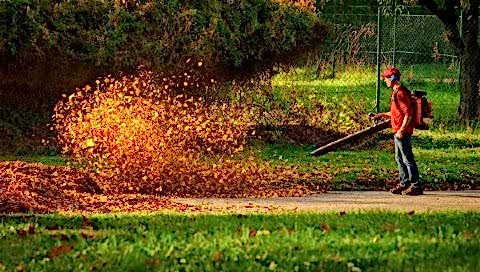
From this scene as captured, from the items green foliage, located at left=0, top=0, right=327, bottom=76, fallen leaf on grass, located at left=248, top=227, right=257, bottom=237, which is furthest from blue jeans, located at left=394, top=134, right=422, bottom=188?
green foliage, located at left=0, top=0, right=327, bottom=76

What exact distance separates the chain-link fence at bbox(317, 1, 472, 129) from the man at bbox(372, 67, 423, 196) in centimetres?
632

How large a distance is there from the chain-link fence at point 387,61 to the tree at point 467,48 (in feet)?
1.41

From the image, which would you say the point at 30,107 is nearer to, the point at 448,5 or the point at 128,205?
the point at 128,205

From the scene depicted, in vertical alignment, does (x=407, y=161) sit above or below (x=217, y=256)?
above

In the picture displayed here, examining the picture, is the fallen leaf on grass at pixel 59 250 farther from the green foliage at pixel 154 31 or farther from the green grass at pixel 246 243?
the green foliage at pixel 154 31

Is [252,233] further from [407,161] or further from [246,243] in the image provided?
[407,161]

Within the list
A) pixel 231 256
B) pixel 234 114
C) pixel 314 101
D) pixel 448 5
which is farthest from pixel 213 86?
pixel 231 256

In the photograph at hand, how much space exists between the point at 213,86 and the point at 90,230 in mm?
9021

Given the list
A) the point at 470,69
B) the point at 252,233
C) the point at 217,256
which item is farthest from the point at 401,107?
the point at 470,69

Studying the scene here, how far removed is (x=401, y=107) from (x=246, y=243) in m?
5.39

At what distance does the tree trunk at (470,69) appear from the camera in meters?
21.2

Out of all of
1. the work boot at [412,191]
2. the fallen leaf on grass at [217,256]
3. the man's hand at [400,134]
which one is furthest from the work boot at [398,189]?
the fallen leaf on grass at [217,256]

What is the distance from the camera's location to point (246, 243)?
334 inches

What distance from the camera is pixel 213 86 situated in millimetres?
18328
